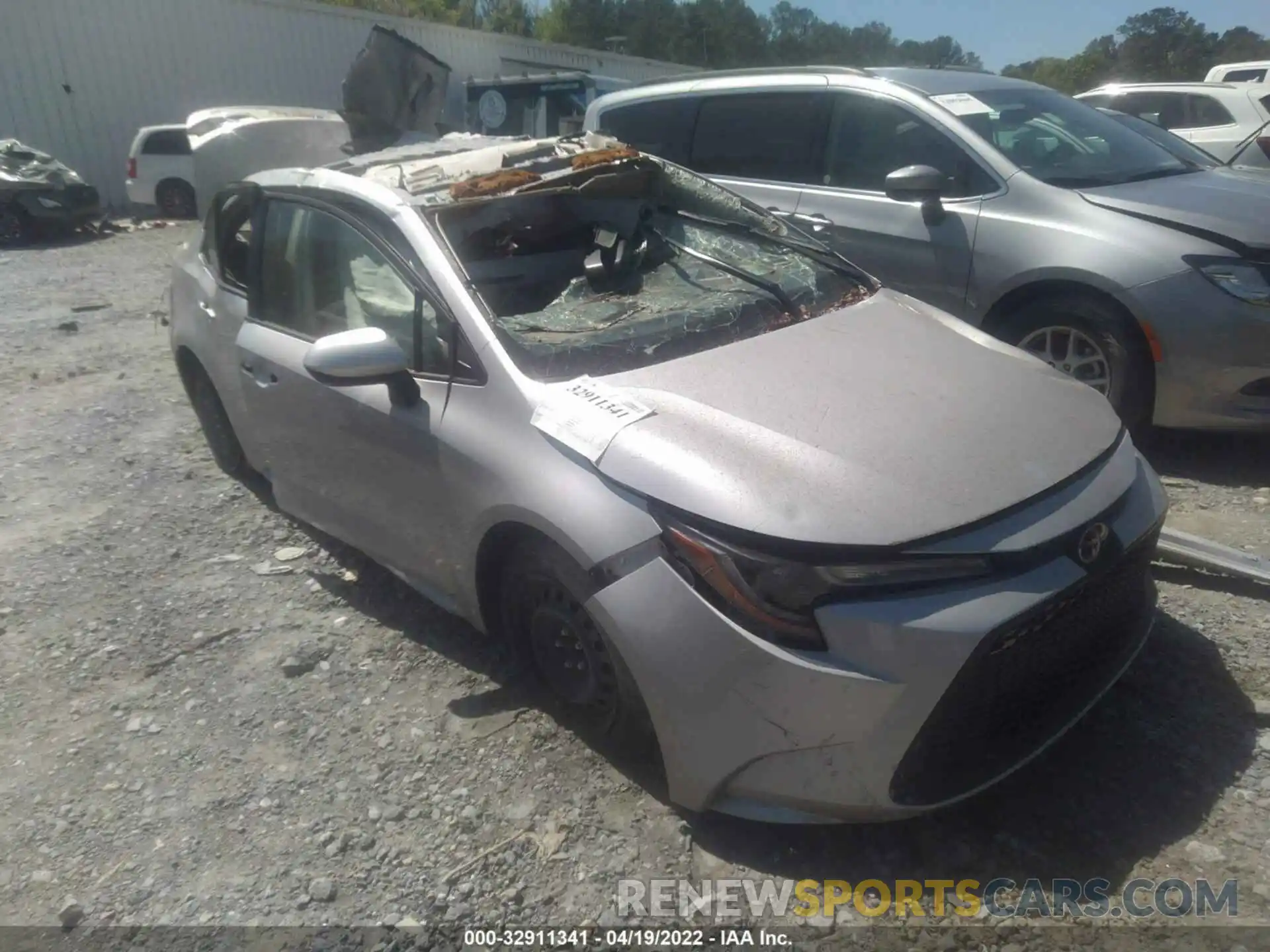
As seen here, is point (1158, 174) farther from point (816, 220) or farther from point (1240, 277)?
point (816, 220)

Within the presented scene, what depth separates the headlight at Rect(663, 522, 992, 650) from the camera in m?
2.18

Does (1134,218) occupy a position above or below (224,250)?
above

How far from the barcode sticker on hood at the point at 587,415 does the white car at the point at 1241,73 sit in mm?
14642

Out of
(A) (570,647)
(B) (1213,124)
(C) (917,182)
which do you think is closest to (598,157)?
(C) (917,182)

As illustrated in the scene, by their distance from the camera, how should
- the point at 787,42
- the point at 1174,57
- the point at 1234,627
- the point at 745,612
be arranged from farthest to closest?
the point at 787,42 < the point at 1174,57 < the point at 1234,627 < the point at 745,612

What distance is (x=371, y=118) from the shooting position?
8.13 meters

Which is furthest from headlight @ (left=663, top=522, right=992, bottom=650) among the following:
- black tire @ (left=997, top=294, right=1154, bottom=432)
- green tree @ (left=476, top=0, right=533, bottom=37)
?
green tree @ (left=476, top=0, right=533, bottom=37)

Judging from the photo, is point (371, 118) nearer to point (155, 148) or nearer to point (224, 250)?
point (224, 250)

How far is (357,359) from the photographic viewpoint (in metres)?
2.95

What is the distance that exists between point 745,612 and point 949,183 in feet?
11.6

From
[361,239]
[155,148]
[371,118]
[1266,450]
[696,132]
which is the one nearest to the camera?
[361,239]

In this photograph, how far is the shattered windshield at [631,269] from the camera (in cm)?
303

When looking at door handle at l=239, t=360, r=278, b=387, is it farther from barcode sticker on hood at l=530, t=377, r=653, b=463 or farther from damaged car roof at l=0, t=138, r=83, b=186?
damaged car roof at l=0, t=138, r=83, b=186

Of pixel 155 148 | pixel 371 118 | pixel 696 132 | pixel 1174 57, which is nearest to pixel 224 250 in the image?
pixel 696 132
